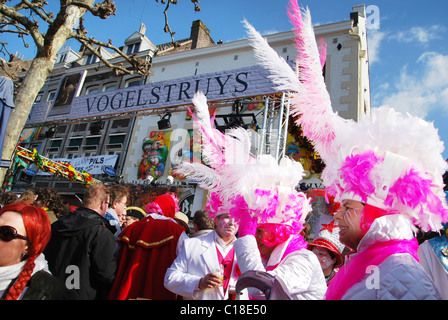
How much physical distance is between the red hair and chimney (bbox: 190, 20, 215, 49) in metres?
16.5

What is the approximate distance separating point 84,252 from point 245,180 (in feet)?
4.54

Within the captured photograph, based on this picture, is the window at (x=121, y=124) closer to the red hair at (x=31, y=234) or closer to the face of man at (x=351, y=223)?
the red hair at (x=31, y=234)

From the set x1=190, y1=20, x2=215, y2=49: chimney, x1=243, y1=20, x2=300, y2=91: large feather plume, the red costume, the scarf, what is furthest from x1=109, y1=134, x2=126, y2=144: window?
the scarf

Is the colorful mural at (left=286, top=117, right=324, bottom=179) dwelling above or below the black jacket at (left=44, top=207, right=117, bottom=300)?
above

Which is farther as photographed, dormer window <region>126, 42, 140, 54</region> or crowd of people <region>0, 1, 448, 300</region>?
dormer window <region>126, 42, 140, 54</region>

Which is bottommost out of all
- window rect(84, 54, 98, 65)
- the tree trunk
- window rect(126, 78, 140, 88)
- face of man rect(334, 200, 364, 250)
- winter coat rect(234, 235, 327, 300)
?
winter coat rect(234, 235, 327, 300)

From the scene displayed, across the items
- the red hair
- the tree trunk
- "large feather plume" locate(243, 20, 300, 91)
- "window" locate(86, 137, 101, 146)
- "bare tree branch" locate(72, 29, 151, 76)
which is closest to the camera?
the red hair

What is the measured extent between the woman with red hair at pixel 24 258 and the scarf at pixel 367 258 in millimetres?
1418

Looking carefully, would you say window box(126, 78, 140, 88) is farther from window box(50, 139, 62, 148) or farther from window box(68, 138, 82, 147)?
window box(50, 139, 62, 148)

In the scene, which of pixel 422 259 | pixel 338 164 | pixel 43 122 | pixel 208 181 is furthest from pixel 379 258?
pixel 43 122

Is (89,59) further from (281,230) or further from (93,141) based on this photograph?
(281,230)

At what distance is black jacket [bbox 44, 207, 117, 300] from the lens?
7.79 feet

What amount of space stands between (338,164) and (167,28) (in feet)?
16.9

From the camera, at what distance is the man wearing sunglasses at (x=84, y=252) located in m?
2.38
